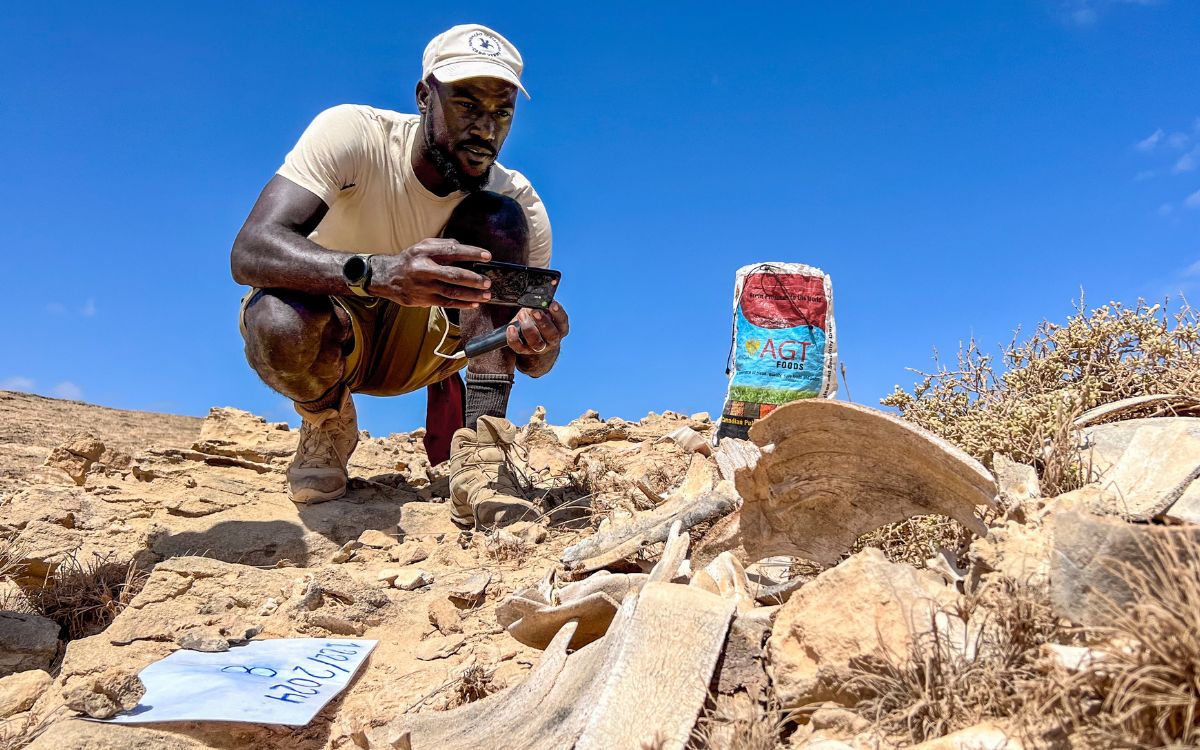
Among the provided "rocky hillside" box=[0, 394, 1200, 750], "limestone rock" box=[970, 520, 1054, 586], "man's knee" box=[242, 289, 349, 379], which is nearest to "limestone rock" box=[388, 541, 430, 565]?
"rocky hillside" box=[0, 394, 1200, 750]

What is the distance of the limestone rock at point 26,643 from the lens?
2283 millimetres

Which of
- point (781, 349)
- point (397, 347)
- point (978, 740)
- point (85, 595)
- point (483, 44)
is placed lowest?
point (978, 740)

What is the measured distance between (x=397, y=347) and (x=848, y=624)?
2979 mm

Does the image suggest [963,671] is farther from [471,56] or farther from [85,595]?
[471,56]

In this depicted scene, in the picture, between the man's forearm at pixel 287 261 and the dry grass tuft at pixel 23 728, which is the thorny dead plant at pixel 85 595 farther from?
the man's forearm at pixel 287 261

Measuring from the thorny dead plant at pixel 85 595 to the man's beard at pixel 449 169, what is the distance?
76.3 inches

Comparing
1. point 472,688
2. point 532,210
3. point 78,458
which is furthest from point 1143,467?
point 78,458

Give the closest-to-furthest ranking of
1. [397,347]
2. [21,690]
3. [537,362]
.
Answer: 1. [21,690]
2. [537,362]
3. [397,347]

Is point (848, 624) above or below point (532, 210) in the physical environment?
below

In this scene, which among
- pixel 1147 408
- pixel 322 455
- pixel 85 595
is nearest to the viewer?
pixel 1147 408


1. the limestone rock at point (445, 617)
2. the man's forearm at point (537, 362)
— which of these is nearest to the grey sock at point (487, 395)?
the man's forearm at point (537, 362)

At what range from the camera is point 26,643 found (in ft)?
7.63

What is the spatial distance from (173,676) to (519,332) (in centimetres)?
169

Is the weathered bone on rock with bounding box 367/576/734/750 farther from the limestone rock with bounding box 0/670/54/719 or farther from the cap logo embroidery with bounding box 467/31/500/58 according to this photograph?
the cap logo embroidery with bounding box 467/31/500/58
